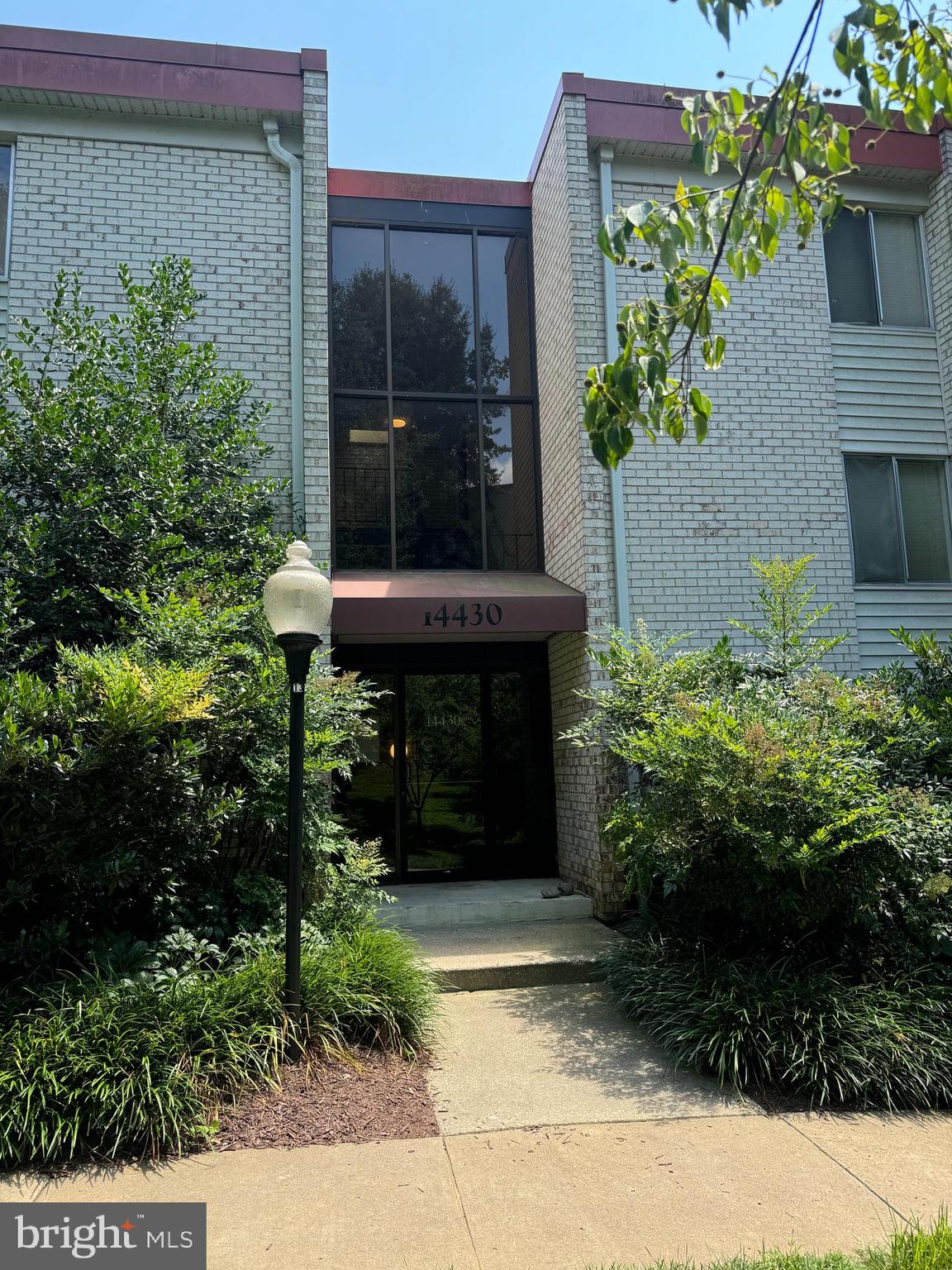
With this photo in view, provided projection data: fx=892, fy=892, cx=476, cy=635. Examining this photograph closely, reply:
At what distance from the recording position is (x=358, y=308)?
9.80 metres

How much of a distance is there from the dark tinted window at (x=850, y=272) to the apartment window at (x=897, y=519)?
5.46 feet

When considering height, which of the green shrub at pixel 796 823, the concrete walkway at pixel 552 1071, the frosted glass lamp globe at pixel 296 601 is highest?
the frosted glass lamp globe at pixel 296 601

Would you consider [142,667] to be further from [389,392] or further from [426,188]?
[426,188]

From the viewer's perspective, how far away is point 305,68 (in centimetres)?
878

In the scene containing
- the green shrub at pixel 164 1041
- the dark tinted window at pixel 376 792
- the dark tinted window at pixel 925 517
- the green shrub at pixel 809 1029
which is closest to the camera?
the green shrub at pixel 164 1041

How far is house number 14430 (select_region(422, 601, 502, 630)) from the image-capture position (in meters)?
8.12

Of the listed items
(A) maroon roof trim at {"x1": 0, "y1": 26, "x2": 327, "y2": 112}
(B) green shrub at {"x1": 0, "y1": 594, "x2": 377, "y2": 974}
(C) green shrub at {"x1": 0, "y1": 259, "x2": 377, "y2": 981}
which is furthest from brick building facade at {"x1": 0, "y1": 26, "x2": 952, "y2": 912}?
(B) green shrub at {"x1": 0, "y1": 594, "x2": 377, "y2": 974}

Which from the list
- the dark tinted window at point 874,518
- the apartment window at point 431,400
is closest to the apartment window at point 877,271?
the dark tinted window at point 874,518

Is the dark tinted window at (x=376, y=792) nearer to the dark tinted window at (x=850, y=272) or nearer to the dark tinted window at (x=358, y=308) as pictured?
the dark tinted window at (x=358, y=308)

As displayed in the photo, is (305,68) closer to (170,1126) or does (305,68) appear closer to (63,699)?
(63,699)

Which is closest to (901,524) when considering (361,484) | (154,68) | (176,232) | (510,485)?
(510,485)

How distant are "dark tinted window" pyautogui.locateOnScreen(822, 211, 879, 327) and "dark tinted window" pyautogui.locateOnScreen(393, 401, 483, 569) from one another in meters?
4.24

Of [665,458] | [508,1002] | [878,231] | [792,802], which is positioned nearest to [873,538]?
[665,458]

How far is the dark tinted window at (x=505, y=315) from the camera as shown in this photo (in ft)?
33.0
